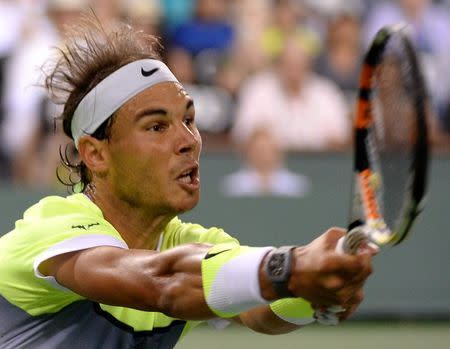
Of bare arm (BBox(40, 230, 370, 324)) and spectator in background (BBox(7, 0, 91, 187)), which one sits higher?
spectator in background (BBox(7, 0, 91, 187))

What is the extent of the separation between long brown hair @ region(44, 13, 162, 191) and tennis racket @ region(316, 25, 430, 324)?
0.94 metres

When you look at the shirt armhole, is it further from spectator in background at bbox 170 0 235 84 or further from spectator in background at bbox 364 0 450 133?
spectator in background at bbox 364 0 450 133

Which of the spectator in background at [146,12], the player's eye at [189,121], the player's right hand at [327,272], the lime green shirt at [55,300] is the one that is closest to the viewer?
the player's right hand at [327,272]

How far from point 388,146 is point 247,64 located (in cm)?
687

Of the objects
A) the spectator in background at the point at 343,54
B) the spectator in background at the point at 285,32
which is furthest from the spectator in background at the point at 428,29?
the spectator in background at the point at 285,32

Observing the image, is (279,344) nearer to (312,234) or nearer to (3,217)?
(312,234)

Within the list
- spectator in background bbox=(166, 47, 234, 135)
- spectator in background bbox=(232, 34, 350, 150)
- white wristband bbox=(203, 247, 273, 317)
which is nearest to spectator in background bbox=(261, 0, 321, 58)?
spectator in background bbox=(232, 34, 350, 150)

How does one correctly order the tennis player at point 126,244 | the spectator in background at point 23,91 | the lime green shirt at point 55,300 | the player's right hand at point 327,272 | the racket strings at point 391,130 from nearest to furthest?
1. the player's right hand at point 327,272
2. the tennis player at point 126,244
3. the racket strings at point 391,130
4. the lime green shirt at point 55,300
5. the spectator in background at point 23,91

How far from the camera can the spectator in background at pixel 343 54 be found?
10.8m

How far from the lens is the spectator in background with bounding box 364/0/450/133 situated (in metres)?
10.8

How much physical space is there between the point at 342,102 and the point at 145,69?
658 cm

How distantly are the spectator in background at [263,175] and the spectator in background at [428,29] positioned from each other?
1.65m

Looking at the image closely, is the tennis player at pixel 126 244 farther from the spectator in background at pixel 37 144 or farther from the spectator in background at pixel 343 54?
the spectator in background at pixel 343 54

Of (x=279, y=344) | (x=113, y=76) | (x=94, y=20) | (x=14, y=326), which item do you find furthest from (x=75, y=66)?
(x=279, y=344)
